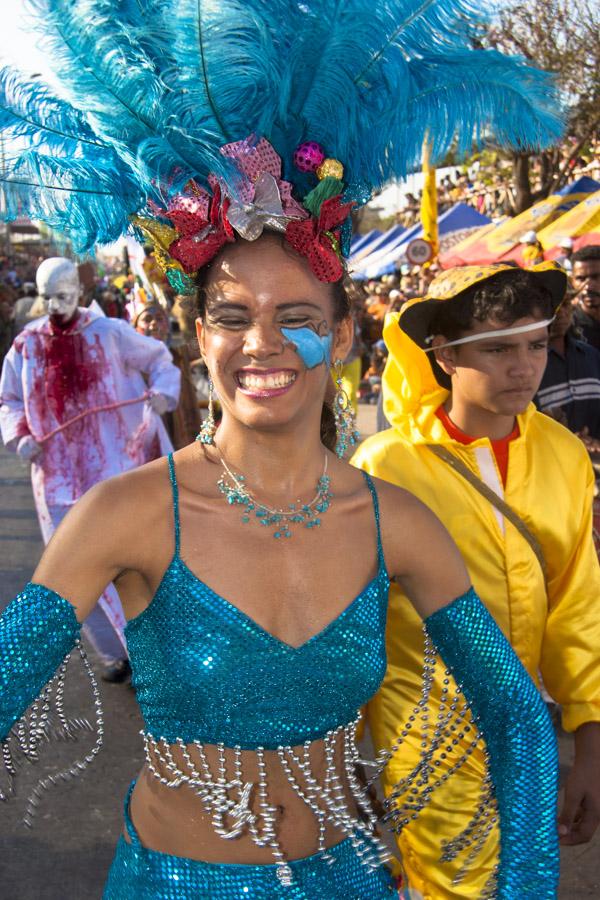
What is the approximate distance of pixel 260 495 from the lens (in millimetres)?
1912

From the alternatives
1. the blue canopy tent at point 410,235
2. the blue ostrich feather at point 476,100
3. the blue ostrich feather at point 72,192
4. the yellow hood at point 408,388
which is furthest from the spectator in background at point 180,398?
the blue canopy tent at point 410,235

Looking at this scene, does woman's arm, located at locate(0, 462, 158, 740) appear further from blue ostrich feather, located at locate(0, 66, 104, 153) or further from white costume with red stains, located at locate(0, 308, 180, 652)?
white costume with red stains, located at locate(0, 308, 180, 652)

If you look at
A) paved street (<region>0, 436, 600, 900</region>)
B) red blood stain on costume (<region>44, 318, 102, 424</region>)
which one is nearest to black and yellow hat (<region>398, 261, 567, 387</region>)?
paved street (<region>0, 436, 600, 900</region>)

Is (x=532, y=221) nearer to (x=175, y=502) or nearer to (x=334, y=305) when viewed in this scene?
(x=334, y=305)

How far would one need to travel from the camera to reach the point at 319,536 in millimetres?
1901

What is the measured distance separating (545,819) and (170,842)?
0.68m

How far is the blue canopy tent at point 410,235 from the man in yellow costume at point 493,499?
14.5 meters

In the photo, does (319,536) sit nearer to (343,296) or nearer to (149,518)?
(149,518)

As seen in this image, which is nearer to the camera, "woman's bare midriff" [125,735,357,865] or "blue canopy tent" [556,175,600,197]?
"woman's bare midriff" [125,735,357,865]

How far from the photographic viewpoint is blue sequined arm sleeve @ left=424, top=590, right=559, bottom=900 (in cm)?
187

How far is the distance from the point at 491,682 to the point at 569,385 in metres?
3.17

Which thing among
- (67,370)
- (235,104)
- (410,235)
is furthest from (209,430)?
(410,235)

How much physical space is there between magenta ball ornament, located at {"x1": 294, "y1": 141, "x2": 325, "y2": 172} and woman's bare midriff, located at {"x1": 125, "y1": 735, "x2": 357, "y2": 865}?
41.6 inches

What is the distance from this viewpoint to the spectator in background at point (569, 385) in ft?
15.8
